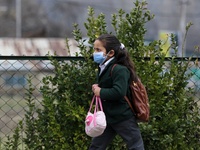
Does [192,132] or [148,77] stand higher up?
[148,77]

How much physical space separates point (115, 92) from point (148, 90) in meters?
1.20

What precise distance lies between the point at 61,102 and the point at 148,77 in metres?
0.97

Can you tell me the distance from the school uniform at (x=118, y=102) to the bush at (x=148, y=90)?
0.78 m

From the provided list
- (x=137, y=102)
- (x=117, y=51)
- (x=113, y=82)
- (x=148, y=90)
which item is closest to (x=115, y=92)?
(x=113, y=82)

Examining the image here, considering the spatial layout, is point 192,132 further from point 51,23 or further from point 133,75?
point 51,23

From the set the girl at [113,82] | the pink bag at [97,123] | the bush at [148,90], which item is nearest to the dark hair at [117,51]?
the girl at [113,82]

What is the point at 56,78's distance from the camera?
6297 millimetres

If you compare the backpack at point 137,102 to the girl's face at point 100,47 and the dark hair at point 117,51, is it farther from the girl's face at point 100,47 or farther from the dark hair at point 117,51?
the girl's face at point 100,47

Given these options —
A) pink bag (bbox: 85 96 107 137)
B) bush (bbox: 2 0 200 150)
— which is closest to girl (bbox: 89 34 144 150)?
pink bag (bbox: 85 96 107 137)

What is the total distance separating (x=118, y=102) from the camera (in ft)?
17.4

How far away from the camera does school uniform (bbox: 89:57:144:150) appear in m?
5.18

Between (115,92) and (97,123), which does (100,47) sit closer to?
(115,92)

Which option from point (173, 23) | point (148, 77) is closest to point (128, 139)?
point (148, 77)

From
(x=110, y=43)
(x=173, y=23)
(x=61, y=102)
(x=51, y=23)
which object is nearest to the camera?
(x=110, y=43)
